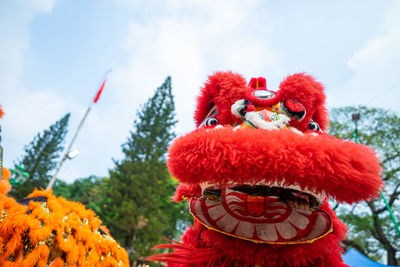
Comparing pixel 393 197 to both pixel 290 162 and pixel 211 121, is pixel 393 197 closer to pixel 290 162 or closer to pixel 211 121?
pixel 211 121

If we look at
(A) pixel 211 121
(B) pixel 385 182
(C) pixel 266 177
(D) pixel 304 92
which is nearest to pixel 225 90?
(A) pixel 211 121

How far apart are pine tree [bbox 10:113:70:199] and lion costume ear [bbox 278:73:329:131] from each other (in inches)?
688

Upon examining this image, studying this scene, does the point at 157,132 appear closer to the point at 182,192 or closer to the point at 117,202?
the point at 117,202

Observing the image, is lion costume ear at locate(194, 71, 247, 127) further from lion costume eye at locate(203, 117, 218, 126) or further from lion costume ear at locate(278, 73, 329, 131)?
→ lion costume ear at locate(278, 73, 329, 131)

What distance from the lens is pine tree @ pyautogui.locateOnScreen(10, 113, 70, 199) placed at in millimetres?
14500

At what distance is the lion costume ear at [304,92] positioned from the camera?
3.16ft

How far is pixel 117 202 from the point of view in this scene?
10.1 meters

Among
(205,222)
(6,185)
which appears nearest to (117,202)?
(6,185)

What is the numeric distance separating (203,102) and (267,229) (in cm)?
69

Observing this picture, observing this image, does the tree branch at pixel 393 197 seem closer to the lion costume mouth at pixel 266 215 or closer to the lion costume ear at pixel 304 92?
the lion costume ear at pixel 304 92

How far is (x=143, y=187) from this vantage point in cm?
1018

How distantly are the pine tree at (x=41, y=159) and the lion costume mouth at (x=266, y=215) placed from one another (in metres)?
17.3

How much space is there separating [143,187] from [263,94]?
32.5ft

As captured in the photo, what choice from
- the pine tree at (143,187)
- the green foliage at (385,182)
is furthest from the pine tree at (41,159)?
the green foliage at (385,182)
